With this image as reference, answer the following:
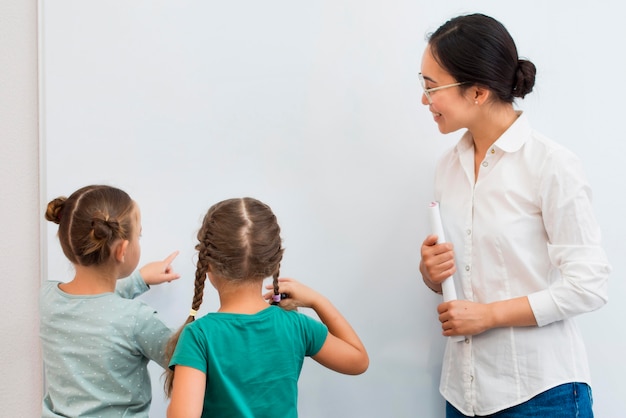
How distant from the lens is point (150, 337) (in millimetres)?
1214

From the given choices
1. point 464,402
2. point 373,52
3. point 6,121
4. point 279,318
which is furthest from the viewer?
point 373,52

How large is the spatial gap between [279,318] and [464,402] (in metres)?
0.44

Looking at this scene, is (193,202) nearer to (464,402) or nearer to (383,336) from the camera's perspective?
(383,336)

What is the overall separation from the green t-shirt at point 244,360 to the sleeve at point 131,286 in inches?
13.4

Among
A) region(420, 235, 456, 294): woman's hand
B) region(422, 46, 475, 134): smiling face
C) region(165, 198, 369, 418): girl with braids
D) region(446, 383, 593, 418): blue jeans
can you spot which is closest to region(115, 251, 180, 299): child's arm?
region(165, 198, 369, 418): girl with braids

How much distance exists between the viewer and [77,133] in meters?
1.44

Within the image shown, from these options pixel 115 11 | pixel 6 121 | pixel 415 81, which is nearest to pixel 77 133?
pixel 6 121

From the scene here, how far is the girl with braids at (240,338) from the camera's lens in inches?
42.5

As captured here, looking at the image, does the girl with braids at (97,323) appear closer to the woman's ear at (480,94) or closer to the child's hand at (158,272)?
the child's hand at (158,272)

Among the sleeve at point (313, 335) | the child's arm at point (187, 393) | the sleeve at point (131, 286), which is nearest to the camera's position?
the child's arm at point (187, 393)

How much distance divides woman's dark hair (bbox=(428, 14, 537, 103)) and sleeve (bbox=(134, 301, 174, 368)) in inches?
29.1

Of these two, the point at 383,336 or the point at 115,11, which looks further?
the point at 383,336

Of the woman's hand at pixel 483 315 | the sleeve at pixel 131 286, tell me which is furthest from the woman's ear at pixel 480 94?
the sleeve at pixel 131 286

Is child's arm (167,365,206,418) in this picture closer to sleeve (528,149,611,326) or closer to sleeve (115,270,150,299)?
sleeve (115,270,150,299)
